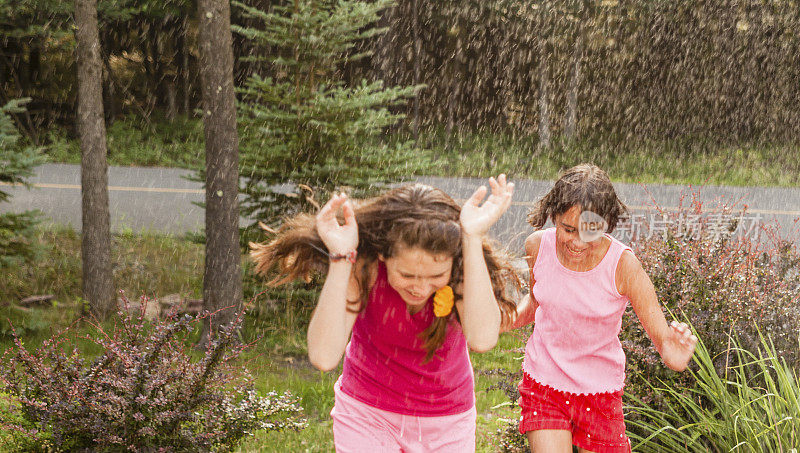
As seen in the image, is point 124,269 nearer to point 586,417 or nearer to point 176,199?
point 176,199

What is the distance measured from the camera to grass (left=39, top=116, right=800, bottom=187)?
21469 millimetres

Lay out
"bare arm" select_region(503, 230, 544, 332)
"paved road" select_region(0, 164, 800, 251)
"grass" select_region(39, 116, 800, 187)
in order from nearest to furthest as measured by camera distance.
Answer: "bare arm" select_region(503, 230, 544, 332)
"paved road" select_region(0, 164, 800, 251)
"grass" select_region(39, 116, 800, 187)

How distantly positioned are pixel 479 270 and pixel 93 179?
7.54m

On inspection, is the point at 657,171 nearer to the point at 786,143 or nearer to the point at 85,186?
the point at 786,143

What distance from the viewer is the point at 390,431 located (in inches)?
106

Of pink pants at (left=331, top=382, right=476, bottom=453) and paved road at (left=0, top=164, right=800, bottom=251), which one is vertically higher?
pink pants at (left=331, top=382, right=476, bottom=453)

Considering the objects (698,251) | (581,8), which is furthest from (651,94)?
(698,251)

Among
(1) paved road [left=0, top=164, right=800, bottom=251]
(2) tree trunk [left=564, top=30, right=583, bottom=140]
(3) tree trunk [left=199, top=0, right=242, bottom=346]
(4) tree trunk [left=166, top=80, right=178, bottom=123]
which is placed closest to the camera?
(3) tree trunk [left=199, top=0, right=242, bottom=346]

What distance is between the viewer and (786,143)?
26.4 m

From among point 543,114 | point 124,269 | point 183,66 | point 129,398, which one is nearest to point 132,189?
point 124,269

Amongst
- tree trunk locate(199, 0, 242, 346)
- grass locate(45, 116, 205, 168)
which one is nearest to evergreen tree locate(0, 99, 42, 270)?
tree trunk locate(199, 0, 242, 346)

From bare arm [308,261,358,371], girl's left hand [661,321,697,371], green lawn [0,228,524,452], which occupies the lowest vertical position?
green lawn [0,228,524,452]

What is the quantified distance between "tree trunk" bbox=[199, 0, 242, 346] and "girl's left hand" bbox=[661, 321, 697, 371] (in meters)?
4.97

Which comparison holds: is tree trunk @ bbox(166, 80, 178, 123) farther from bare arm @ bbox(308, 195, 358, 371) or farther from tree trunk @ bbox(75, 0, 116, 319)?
bare arm @ bbox(308, 195, 358, 371)
